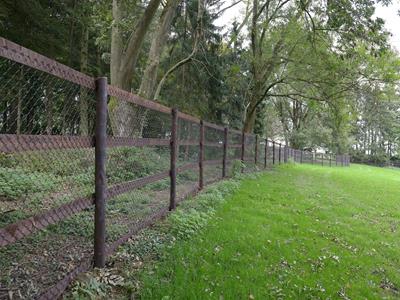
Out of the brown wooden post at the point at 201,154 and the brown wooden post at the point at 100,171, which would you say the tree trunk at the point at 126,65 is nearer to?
the brown wooden post at the point at 100,171

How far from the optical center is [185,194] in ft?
22.7

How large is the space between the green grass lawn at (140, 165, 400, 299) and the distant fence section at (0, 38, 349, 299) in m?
0.81

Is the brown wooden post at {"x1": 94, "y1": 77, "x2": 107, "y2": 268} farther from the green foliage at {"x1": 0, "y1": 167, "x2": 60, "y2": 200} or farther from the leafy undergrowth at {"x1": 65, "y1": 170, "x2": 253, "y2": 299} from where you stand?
the green foliage at {"x1": 0, "y1": 167, "x2": 60, "y2": 200}

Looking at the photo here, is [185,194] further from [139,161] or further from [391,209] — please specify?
[391,209]

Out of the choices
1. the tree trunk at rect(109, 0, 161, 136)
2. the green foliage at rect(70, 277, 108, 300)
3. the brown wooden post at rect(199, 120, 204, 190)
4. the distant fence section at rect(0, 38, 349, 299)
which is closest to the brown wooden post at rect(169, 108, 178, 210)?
the distant fence section at rect(0, 38, 349, 299)

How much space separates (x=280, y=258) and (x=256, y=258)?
13.3 inches

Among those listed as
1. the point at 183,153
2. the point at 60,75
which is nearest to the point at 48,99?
the point at 60,75

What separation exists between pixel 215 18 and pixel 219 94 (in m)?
3.87

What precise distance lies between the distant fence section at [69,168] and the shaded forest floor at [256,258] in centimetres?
35

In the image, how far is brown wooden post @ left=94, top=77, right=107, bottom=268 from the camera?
10.9ft

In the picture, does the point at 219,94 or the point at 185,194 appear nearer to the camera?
the point at 185,194

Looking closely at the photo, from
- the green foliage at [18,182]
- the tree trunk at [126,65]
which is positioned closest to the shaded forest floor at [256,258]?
the tree trunk at [126,65]

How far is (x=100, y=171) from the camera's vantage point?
335cm

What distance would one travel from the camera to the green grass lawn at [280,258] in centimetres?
345
